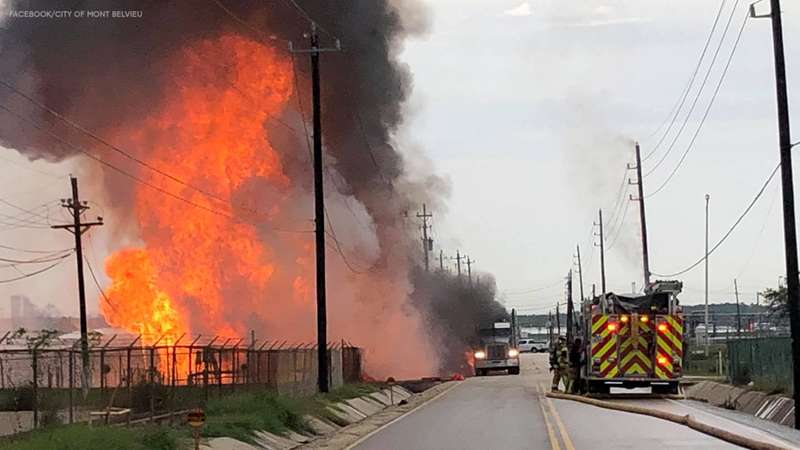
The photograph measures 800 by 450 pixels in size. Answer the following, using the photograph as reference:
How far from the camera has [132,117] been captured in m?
50.2

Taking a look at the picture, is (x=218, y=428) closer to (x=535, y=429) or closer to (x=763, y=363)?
(x=535, y=429)

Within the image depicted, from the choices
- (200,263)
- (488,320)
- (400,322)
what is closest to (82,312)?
(200,263)

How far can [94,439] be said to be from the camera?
1806cm

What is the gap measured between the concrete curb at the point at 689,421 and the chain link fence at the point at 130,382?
31.2 ft

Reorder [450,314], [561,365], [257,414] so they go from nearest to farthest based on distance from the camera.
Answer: [257,414], [561,365], [450,314]

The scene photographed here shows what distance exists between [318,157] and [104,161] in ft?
56.3

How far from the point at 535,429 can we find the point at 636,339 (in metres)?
12.4

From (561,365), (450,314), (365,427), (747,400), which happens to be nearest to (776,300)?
(450,314)

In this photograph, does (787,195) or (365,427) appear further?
(365,427)

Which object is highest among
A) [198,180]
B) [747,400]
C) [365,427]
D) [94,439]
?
[198,180]

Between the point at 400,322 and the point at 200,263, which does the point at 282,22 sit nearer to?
the point at 200,263

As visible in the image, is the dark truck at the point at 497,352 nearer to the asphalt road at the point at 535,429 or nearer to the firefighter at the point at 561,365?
the firefighter at the point at 561,365

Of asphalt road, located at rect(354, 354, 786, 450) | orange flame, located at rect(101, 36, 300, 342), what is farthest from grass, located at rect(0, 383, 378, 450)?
orange flame, located at rect(101, 36, 300, 342)

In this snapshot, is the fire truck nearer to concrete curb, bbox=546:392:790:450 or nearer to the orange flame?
concrete curb, bbox=546:392:790:450
